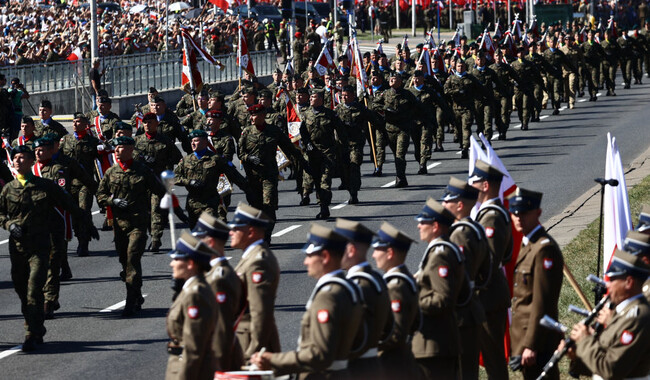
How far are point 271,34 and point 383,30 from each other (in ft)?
42.4

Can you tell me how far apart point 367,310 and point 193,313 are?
1111 mm

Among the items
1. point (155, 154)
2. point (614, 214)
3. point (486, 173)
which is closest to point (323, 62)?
point (155, 154)

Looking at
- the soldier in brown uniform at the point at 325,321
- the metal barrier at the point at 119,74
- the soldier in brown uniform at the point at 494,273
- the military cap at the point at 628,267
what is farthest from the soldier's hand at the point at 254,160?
the metal barrier at the point at 119,74

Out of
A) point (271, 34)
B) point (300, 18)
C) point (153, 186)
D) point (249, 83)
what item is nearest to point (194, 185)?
point (153, 186)

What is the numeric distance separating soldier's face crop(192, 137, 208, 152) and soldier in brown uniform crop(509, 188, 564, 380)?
6.85 metres

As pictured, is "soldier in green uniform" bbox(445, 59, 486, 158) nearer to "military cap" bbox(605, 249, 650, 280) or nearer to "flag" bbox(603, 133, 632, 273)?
"flag" bbox(603, 133, 632, 273)

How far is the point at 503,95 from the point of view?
92.0 ft

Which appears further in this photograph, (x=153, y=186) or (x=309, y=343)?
(x=153, y=186)

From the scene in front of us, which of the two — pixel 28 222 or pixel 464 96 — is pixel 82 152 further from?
pixel 464 96

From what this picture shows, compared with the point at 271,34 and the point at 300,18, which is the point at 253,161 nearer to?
the point at 271,34

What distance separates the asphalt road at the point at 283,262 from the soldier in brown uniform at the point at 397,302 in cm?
422

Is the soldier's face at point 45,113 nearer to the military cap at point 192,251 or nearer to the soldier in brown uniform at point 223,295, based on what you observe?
the soldier in brown uniform at point 223,295

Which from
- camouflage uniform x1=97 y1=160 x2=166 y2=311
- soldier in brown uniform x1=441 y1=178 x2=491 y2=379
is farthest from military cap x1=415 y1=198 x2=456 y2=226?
camouflage uniform x1=97 y1=160 x2=166 y2=311

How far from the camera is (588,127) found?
30.7 meters
